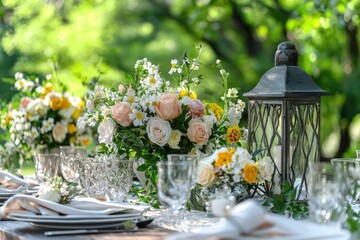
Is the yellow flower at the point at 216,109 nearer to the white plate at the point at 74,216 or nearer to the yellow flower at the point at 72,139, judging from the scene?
the white plate at the point at 74,216

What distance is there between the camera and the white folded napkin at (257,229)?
1.43 m


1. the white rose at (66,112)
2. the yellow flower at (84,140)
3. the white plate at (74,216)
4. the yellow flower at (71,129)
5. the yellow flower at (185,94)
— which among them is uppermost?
the white rose at (66,112)

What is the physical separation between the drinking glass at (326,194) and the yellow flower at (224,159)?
0.43m

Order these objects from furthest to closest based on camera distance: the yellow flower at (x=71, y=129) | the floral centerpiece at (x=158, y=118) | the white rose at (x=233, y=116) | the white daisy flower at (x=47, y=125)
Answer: the yellow flower at (x=71, y=129), the white daisy flower at (x=47, y=125), the white rose at (x=233, y=116), the floral centerpiece at (x=158, y=118)

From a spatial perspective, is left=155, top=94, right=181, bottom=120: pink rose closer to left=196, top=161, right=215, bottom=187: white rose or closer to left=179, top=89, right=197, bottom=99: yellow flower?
left=179, top=89, right=197, bottom=99: yellow flower

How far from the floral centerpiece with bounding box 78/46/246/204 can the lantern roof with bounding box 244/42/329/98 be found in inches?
6.1

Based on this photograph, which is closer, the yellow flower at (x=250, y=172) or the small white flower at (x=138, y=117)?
the yellow flower at (x=250, y=172)

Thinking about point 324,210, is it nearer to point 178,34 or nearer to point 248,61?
point 248,61

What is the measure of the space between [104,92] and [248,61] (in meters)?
6.75

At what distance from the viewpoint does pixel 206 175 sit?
2.09 metres

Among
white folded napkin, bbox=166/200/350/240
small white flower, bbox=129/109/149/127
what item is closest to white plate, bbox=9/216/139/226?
white folded napkin, bbox=166/200/350/240

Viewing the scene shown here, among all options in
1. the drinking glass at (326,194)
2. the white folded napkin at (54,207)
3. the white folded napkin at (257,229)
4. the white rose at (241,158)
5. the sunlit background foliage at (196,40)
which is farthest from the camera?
the sunlit background foliage at (196,40)

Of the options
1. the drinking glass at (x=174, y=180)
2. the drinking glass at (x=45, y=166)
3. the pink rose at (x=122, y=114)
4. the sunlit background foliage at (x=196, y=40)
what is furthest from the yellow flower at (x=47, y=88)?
the sunlit background foliage at (x=196, y=40)

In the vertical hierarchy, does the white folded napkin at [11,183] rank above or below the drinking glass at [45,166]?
below
